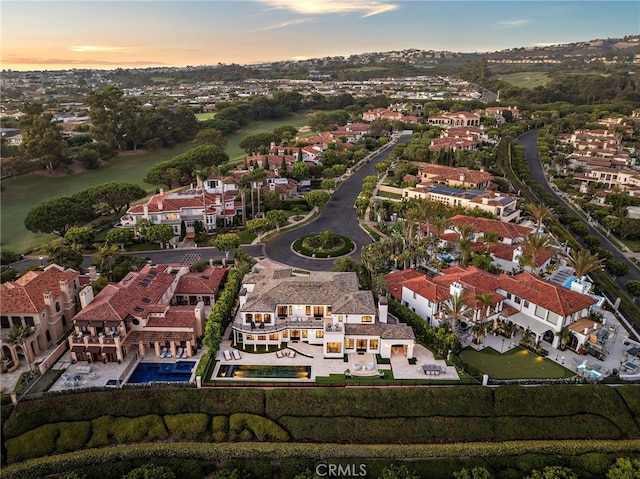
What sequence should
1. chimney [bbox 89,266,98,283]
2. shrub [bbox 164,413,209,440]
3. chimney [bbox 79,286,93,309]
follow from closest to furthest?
1. shrub [bbox 164,413,209,440]
2. chimney [bbox 79,286,93,309]
3. chimney [bbox 89,266,98,283]

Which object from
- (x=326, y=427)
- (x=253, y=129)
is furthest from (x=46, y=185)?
(x=326, y=427)

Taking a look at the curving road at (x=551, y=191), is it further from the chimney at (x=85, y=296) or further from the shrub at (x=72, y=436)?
the chimney at (x=85, y=296)

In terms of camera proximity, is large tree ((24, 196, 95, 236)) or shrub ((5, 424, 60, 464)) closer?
shrub ((5, 424, 60, 464))

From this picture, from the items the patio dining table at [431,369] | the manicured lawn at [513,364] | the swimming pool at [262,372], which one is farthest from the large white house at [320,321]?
the manicured lawn at [513,364]

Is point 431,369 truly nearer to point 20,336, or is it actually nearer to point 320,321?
point 320,321

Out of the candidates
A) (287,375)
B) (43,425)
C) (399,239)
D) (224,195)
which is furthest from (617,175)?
(43,425)

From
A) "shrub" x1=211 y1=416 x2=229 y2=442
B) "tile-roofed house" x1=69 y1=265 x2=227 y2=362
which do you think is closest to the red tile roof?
"tile-roofed house" x1=69 y1=265 x2=227 y2=362

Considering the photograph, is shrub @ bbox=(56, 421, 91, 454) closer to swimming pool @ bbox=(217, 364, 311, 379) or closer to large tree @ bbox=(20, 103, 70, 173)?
swimming pool @ bbox=(217, 364, 311, 379)
